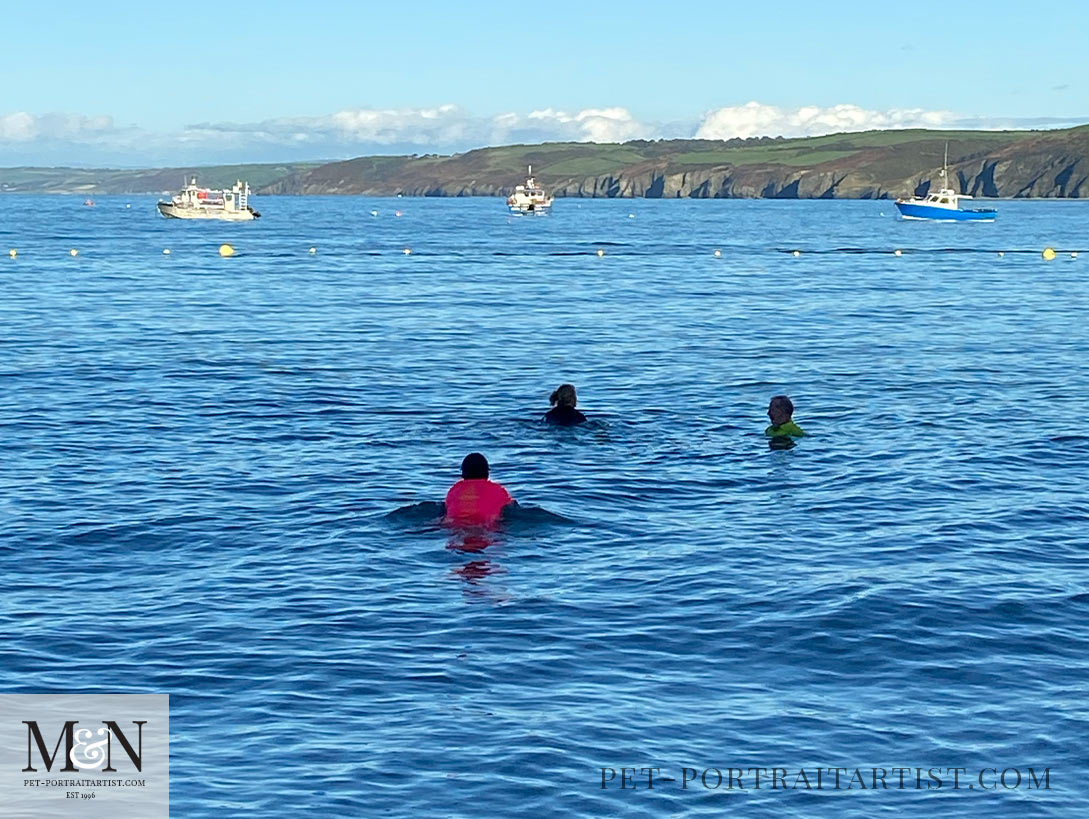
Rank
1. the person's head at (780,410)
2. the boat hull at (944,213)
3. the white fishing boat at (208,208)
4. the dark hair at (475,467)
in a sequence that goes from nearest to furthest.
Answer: the dark hair at (475,467) < the person's head at (780,410) < the boat hull at (944,213) < the white fishing boat at (208,208)

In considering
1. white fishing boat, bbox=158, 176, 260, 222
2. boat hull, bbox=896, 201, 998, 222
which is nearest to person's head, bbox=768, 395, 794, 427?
boat hull, bbox=896, 201, 998, 222

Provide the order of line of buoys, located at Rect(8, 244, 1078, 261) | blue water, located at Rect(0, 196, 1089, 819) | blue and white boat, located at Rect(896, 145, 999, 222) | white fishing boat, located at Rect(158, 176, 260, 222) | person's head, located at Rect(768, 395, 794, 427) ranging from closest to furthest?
blue water, located at Rect(0, 196, 1089, 819)
person's head, located at Rect(768, 395, 794, 427)
line of buoys, located at Rect(8, 244, 1078, 261)
blue and white boat, located at Rect(896, 145, 999, 222)
white fishing boat, located at Rect(158, 176, 260, 222)

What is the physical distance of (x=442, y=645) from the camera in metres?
18.0

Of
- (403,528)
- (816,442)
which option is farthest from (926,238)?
(403,528)

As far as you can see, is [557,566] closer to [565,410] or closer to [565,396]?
[565,396]

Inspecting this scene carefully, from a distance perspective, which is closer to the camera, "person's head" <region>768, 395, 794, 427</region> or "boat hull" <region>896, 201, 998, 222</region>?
"person's head" <region>768, 395, 794, 427</region>

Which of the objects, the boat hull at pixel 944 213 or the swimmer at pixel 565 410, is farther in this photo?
the boat hull at pixel 944 213

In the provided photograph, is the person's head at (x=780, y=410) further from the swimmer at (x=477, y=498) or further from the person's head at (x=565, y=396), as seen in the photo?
the swimmer at (x=477, y=498)

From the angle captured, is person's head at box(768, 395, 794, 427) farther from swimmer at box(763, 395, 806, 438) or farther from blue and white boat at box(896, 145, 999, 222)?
blue and white boat at box(896, 145, 999, 222)

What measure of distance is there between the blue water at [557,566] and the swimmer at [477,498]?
414 mm

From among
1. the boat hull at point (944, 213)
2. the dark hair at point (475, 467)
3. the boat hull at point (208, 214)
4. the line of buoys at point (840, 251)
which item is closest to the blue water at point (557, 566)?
the dark hair at point (475, 467)

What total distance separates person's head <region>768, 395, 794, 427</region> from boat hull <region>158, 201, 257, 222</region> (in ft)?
502

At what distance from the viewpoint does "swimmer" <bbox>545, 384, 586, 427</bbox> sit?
32.9 meters

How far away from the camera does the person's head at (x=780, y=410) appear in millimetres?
31323
